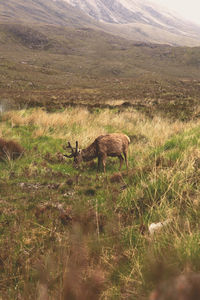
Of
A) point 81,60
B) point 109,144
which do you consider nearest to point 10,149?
point 109,144

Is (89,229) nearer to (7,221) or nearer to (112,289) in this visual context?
(112,289)

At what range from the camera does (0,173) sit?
591 centimetres

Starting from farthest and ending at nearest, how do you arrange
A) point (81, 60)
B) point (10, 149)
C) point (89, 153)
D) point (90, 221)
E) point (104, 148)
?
1. point (81, 60)
2. point (10, 149)
3. point (89, 153)
4. point (104, 148)
5. point (90, 221)

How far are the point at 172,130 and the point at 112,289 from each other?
8.96 m

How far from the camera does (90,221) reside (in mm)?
2713

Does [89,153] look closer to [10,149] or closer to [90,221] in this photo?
[10,149]

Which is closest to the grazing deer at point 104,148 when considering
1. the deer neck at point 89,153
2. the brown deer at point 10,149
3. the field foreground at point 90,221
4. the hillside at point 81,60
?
the deer neck at point 89,153

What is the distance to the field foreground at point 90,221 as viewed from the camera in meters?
1.52

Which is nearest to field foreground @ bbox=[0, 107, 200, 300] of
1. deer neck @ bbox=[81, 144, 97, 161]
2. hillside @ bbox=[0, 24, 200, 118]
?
deer neck @ bbox=[81, 144, 97, 161]

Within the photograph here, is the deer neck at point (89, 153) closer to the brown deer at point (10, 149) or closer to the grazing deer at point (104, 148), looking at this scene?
the grazing deer at point (104, 148)

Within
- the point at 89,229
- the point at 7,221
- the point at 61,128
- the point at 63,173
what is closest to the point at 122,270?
the point at 89,229

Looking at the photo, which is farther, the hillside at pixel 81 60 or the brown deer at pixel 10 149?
the hillside at pixel 81 60

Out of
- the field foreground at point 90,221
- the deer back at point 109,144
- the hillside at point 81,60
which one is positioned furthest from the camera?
the hillside at point 81,60

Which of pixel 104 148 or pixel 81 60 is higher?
pixel 81 60
